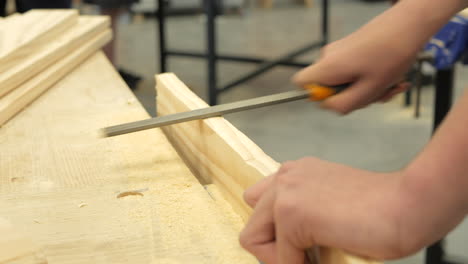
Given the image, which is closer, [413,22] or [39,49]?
[413,22]

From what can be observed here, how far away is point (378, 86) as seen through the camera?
0.66 m

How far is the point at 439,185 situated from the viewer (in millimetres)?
389

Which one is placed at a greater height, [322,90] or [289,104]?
[322,90]

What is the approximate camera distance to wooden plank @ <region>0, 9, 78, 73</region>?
1081 millimetres

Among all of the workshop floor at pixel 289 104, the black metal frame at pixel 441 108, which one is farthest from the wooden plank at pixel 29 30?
the workshop floor at pixel 289 104

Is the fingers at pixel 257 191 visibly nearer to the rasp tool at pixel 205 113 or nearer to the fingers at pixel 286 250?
the fingers at pixel 286 250

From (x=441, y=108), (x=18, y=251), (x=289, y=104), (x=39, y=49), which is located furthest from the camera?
(x=289, y=104)

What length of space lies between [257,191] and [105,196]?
8.6 inches

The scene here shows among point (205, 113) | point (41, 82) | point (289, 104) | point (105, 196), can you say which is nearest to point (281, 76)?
point (289, 104)

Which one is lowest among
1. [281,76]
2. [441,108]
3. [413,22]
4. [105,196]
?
[281,76]

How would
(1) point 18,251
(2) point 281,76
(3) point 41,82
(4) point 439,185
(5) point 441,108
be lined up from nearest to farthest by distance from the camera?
1. (4) point 439,185
2. (1) point 18,251
3. (3) point 41,82
4. (5) point 441,108
5. (2) point 281,76

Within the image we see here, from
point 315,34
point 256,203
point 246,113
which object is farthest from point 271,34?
point 256,203

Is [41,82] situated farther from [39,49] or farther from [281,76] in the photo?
[281,76]

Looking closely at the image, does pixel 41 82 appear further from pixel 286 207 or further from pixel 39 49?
pixel 286 207
